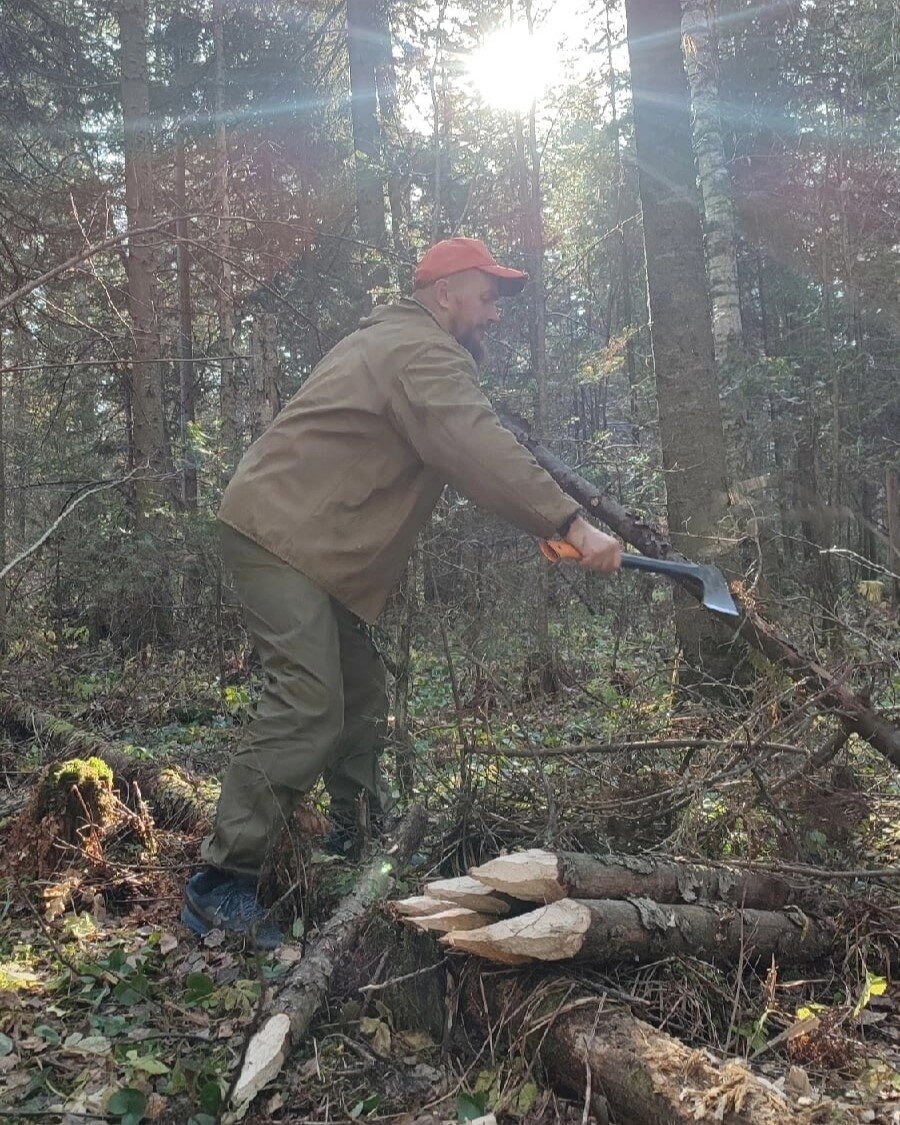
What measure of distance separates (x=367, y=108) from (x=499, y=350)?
423 cm

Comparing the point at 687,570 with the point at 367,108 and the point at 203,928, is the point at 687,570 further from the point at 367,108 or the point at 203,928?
the point at 367,108

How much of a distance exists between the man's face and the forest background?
47.3 inches

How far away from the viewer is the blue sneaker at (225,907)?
110 inches

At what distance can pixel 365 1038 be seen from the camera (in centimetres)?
218

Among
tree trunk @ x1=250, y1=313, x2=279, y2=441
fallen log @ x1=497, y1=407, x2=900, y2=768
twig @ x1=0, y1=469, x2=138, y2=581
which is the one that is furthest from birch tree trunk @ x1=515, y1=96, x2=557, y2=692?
twig @ x1=0, y1=469, x2=138, y2=581

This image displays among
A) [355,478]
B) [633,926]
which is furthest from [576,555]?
[633,926]

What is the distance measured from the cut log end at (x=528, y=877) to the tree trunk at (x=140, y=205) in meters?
8.05

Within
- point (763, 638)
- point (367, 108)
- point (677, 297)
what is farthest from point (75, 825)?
point (367, 108)

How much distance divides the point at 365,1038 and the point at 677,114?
566 centimetres

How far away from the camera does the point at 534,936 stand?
6.81 ft

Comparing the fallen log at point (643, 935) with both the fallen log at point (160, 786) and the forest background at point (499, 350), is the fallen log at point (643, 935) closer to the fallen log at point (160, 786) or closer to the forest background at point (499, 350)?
the forest background at point (499, 350)

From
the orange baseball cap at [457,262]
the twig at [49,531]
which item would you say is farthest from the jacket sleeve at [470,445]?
the twig at [49,531]

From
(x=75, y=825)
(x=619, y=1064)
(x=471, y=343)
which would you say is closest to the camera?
(x=619, y=1064)

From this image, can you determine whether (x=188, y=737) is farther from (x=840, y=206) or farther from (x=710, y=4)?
(x=840, y=206)
